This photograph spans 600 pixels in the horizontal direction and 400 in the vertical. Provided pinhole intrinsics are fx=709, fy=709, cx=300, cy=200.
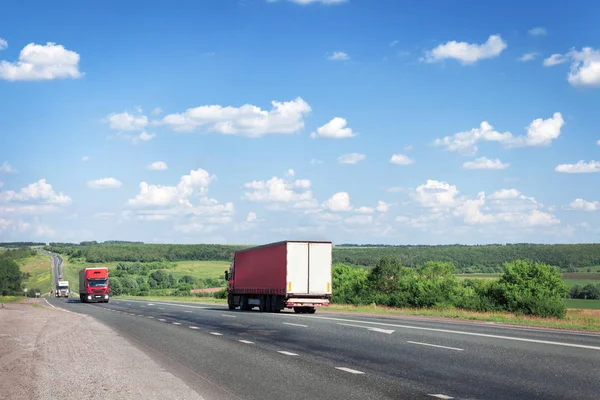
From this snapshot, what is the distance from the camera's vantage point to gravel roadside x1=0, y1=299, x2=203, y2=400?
10.2 m

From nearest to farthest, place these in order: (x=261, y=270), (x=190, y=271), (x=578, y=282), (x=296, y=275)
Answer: (x=296, y=275)
(x=261, y=270)
(x=578, y=282)
(x=190, y=271)

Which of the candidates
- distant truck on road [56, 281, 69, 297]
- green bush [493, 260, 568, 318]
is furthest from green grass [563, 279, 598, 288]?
distant truck on road [56, 281, 69, 297]

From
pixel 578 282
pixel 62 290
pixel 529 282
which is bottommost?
pixel 62 290

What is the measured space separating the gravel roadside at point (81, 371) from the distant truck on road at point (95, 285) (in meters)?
50.1

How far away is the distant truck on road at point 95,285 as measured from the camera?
69.4m

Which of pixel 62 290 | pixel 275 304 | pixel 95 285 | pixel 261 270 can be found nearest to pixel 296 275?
pixel 275 304

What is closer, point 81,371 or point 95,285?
point 81,371

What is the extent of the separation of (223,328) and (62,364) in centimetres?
1076

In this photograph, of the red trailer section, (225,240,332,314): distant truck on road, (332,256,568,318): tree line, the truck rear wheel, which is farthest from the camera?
(332,256,568,318): tree line

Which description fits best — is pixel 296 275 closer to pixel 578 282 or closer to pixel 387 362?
pixel 387 362

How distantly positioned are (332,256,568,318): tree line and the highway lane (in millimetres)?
24345

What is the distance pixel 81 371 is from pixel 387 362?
5630 millimetres

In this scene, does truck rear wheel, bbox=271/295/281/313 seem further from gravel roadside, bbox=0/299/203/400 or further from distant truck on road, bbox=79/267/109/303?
distant truck on road, bbox=79/267/109/303

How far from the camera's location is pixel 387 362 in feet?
44.1
